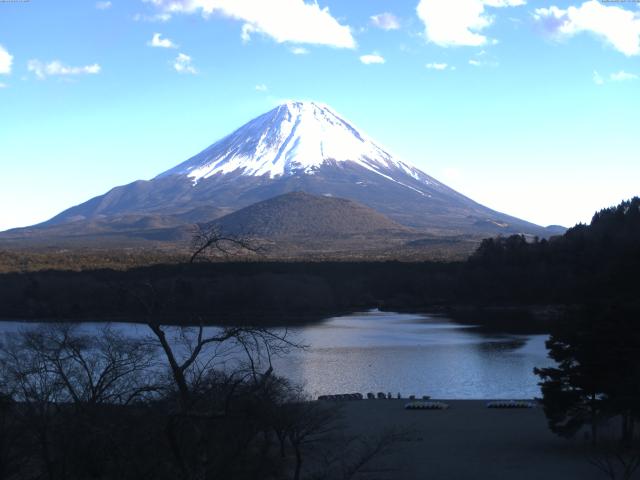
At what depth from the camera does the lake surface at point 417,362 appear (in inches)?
790

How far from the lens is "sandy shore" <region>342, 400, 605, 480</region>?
11.2 meters

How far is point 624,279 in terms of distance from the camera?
1547cm

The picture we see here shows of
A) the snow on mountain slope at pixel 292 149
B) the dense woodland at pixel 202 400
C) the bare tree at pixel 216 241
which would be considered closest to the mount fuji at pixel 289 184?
the snow on mountain slope at pixel 292 149

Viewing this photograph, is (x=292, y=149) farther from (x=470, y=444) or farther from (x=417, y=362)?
(x=470, y=444)

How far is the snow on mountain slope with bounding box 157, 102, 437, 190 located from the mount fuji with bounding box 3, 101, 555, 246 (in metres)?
0.16

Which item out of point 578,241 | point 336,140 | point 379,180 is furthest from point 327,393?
point 336,140

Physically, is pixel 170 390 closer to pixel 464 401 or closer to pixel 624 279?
pixel 624 279

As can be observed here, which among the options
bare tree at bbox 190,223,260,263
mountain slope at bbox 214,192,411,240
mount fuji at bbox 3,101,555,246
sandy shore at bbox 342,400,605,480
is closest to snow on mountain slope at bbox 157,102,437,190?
mount fuji at bbox 3,101,555,246

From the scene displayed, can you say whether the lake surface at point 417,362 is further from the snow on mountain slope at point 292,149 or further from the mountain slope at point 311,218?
the snow on mountain slope at point 292,149

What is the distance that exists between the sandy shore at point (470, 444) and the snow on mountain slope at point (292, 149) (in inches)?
4641

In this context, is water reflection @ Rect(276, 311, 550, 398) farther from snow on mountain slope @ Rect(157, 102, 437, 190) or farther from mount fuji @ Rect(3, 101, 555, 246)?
snow on mountain slope @ Rect(157, 102, 437, 190)

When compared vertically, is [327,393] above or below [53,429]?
below

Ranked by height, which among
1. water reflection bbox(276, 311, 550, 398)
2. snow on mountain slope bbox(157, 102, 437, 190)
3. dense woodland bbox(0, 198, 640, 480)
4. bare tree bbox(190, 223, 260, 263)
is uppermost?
snow on mountain slope bbox(157, 102, 437, 190)

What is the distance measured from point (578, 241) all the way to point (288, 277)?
15977mm
